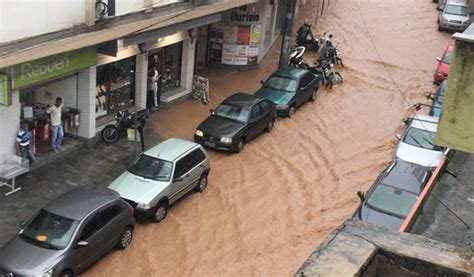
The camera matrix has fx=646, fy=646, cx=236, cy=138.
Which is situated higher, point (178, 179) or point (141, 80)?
point (141, 80)

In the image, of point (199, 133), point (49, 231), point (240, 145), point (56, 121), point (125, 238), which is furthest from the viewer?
point (240, 145)

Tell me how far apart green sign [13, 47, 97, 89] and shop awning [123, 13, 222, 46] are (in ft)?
3.71

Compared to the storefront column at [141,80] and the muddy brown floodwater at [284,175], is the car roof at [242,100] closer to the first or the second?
the muddy brown floodwater at [284,175]

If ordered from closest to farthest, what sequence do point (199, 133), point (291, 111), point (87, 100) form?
point (87, 100)
point (199, 133)
point (291, 111)

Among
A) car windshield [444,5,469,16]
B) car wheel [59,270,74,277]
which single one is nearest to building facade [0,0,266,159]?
car wheel [59,270,74,277]

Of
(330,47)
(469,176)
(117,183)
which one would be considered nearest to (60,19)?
(117,183)

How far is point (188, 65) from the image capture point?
24.3 meters

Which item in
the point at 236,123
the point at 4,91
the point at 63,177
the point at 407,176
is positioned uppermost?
the point at 4,91

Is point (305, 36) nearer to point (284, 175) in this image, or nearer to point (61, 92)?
point (284, 175)

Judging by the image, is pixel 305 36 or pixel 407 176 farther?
pixel 305 36

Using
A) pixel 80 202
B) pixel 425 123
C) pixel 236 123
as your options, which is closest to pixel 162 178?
pixel 80 202

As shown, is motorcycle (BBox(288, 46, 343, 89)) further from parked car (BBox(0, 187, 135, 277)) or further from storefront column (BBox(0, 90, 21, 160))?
parked car (BBox(0, 187, 135, 277))

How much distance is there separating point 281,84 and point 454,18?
17.2 m

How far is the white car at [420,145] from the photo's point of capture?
1822 cm
